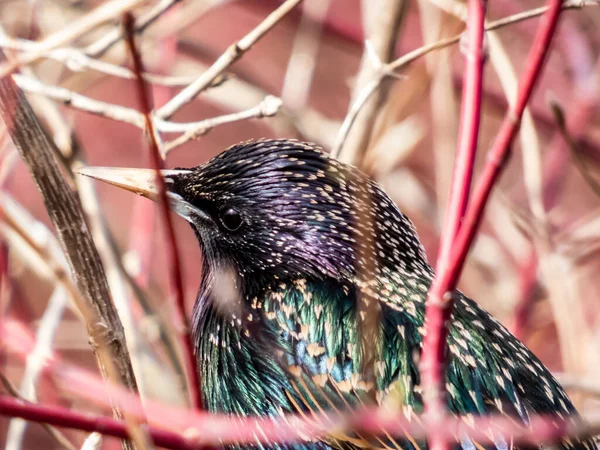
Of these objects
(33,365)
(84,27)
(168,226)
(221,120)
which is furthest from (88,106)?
(168,226)

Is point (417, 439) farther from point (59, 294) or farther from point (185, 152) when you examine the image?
point (185, 152)

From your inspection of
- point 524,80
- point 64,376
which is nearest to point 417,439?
point 64,376

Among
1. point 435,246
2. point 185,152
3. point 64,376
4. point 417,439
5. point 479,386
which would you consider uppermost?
point 185,152

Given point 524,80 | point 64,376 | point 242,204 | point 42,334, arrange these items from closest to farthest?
point 524,80, point 64,376, point 242,204, point 42,334

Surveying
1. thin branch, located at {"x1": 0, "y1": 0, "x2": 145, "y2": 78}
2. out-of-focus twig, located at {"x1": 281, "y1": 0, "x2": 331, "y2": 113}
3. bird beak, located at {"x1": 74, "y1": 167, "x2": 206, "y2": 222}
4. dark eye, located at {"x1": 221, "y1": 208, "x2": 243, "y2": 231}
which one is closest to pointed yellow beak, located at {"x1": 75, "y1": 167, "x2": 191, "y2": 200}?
bird beak, located at {"x1": 74, "y1": 167, "x2": 206, "y2": 222}

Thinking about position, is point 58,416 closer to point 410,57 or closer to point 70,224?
point 70,224

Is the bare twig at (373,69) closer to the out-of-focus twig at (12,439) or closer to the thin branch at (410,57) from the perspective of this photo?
the thin branch at (410,57)
